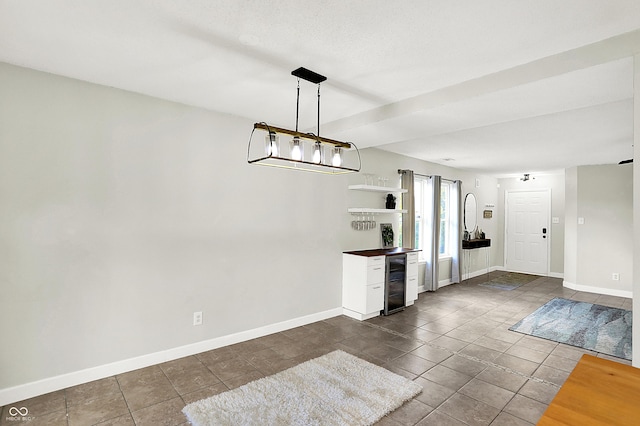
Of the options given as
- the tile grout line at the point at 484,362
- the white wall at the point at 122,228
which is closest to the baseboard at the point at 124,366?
the white wall at the point at 122,228

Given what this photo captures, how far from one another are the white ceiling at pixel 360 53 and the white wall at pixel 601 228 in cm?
338

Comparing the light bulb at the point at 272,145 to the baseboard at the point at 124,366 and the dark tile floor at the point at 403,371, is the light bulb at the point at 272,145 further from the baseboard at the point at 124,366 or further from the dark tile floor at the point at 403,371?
the baseboard at the point at 124,366

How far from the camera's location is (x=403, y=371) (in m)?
3.07

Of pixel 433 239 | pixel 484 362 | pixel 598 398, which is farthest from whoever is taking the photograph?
pixel 433 239

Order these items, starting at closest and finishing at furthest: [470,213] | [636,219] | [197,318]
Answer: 1. [636,219]
2. [197,318]
3. [470,213]

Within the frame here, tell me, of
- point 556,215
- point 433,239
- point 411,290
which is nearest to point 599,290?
point 556,215

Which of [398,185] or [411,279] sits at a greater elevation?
[398,185]

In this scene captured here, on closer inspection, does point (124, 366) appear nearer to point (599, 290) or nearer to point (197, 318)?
point (197, 318)

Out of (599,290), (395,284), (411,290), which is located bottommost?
(599,290)

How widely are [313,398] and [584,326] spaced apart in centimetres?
403

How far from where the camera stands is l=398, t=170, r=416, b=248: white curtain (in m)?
A: 5.77

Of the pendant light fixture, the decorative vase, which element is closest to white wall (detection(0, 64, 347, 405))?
the pendant light fixture

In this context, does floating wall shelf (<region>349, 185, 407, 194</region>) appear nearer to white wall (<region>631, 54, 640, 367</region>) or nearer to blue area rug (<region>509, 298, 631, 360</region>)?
blue area rug (<region>509, 298, 631, 360</region>)

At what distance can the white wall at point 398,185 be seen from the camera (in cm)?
508
